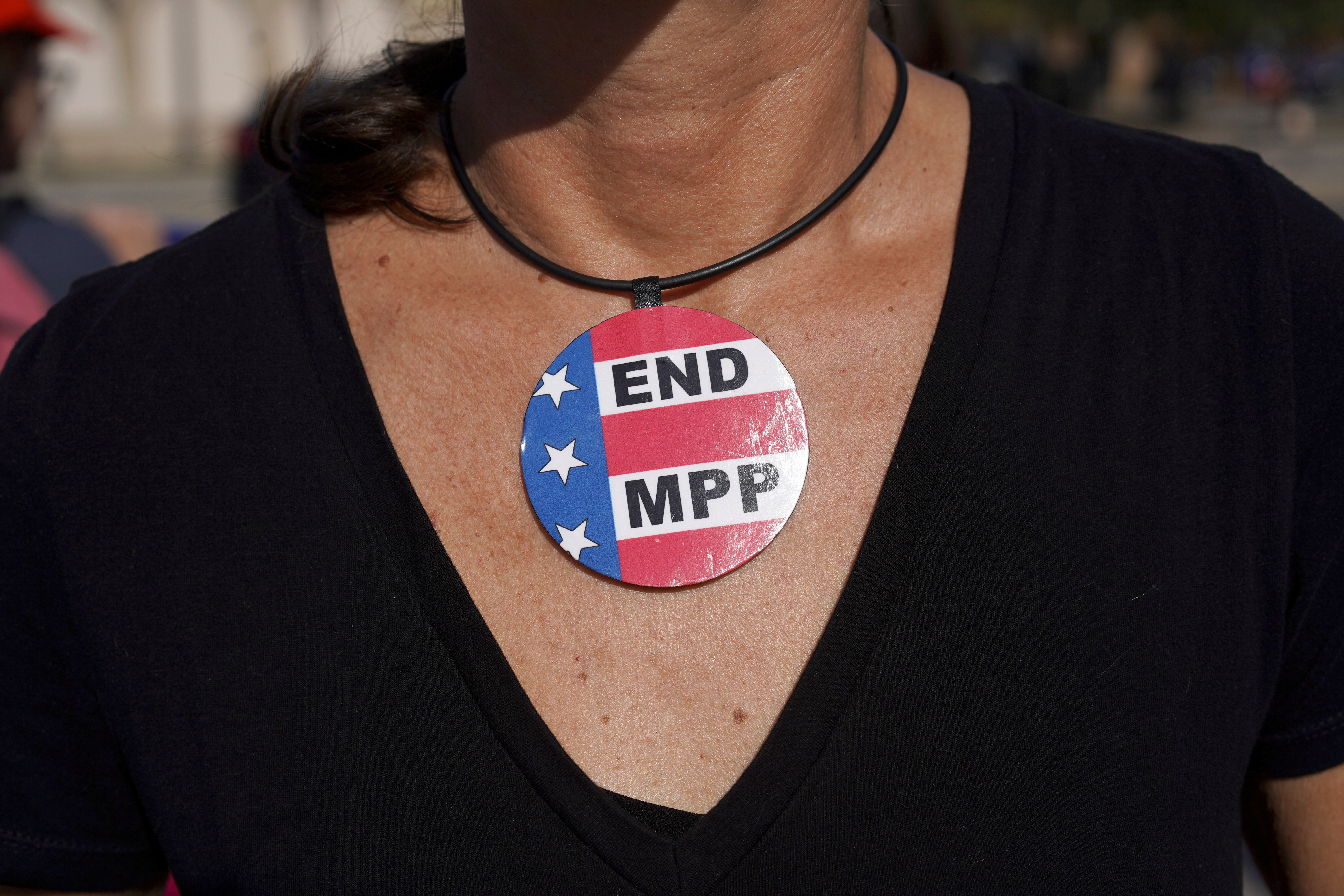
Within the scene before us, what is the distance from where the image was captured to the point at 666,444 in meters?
1.14

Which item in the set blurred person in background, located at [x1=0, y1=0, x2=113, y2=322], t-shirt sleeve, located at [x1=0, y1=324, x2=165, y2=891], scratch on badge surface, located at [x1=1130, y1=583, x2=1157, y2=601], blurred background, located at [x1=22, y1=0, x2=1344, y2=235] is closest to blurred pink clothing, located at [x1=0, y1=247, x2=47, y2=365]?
blurred person in background, located at [x1=0, y1=0, x2=113, y2=322]

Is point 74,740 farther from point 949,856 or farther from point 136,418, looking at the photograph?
point 949,856

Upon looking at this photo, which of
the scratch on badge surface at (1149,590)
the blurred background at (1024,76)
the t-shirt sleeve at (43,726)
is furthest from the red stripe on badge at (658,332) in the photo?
the blurred background at (1024,76)

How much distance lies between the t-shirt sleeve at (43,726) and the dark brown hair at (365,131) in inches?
14.8

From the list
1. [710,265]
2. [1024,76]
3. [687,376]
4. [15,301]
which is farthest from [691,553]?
[1024,76]

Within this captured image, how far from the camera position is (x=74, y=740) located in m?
1.15

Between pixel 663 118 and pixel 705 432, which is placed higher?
pixel 663 118

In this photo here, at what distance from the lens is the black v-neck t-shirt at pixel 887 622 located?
3.29 feet

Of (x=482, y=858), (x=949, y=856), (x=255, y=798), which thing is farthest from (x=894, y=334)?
(x=255, y=798)

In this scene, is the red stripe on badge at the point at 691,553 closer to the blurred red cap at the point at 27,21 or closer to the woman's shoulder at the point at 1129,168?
the woman's shoulder at the point at 1129,168

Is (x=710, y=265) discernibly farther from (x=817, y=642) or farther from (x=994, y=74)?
(x=994, y=74)

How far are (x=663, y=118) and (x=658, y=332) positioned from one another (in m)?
0.21

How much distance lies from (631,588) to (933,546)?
0.29 meters

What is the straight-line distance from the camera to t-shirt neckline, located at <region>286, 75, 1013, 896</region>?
98 cm
